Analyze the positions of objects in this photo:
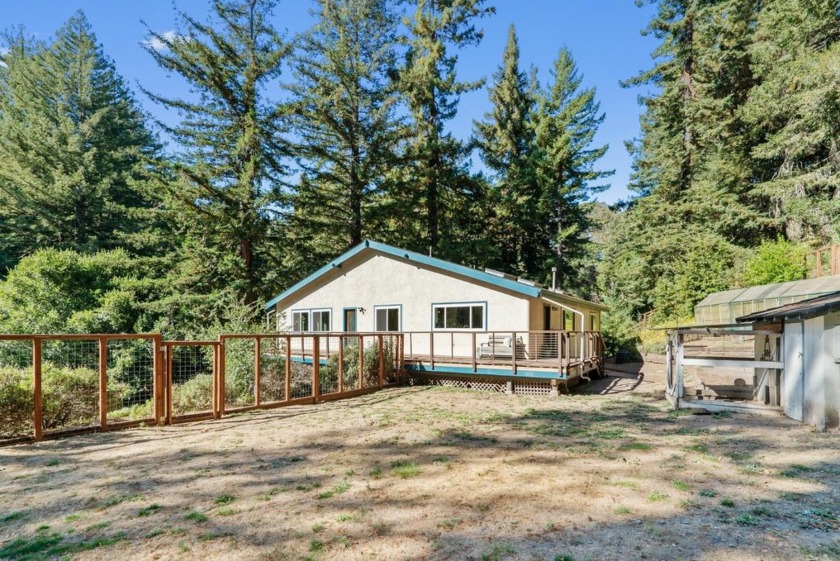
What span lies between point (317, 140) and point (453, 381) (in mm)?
15319

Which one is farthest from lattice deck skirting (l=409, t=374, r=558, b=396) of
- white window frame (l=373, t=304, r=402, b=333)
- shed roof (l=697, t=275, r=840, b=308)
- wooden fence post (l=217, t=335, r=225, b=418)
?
shed roof (l=697, t=275, r=840, b=308)

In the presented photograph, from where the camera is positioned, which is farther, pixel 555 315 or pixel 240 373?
pixel 555 315

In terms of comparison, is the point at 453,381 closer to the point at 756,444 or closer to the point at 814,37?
the point at 756,444

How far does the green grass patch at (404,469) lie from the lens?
4.87 metres

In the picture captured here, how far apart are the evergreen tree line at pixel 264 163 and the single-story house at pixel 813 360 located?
1274cm

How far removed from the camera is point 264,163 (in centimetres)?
1898

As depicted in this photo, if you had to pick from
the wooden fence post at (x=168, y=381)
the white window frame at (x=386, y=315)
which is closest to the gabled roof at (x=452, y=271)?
the white window frame at (x=386, y=315)

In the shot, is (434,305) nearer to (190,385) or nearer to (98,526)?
(190,385)

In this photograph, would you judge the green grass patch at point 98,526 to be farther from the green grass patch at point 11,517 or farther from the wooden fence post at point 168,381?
the wooden fence post at point 168,381

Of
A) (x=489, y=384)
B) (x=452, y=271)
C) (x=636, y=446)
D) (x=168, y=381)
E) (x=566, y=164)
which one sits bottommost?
(x=489, y=384)

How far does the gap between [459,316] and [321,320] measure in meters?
6.47

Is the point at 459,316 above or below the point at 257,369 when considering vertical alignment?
above

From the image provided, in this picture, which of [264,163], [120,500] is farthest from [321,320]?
[120,500]

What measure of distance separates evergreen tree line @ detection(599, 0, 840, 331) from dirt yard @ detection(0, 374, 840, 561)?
15.5m
